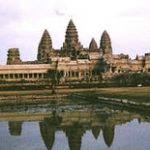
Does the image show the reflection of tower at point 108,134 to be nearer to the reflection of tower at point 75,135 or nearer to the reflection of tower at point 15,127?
the reflection of tower at point 75,135

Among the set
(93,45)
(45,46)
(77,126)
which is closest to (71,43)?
(45,46)

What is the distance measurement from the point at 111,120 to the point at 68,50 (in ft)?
351

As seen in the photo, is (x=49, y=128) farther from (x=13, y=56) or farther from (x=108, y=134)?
(x=13, y=56)

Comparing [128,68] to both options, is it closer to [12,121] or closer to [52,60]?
[52,60]

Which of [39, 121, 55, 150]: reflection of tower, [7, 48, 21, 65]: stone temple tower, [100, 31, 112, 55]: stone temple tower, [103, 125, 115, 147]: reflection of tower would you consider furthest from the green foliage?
[103, 125, 115, 147]: reflection of tower

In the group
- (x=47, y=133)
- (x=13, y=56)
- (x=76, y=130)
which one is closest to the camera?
(x=47, y=133)

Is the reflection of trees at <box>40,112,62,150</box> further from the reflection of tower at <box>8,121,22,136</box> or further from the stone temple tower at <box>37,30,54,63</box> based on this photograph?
the stone temple tower at <box>37,30,54,63</box>

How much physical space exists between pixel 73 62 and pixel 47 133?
9974 cm

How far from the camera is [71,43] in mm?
135750

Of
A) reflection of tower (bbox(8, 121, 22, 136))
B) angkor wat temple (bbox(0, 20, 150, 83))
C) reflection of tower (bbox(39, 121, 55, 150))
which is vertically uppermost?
angkor wat temple (bbox(0, 20, 150, 83))

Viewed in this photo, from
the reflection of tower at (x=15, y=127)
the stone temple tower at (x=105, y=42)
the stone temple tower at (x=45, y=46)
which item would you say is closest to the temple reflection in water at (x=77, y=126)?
the reflection of tower at (x=15, y=127)

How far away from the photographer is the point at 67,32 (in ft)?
447

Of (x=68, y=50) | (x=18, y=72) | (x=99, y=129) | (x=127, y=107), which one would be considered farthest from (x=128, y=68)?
(x=99, y=129)

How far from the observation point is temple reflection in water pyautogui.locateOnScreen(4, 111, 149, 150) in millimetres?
24891
